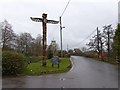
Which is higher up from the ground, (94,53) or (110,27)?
(110,27)

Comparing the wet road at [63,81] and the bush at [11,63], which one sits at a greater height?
the bush at [11,63]

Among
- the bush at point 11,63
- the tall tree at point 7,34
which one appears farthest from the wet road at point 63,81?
the tall tree at point 7,34

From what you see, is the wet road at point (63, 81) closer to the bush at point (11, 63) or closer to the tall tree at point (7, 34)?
the bush at point (11, 63)

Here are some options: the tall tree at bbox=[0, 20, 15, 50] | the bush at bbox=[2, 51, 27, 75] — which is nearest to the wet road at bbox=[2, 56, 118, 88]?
the bush at bbox=[2, 51, 27, 75]

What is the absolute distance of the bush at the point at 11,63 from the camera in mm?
Result: 18344

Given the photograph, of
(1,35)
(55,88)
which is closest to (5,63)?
(55,88)

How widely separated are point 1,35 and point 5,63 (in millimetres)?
33389

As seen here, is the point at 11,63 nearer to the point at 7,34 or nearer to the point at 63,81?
the point at 63,81

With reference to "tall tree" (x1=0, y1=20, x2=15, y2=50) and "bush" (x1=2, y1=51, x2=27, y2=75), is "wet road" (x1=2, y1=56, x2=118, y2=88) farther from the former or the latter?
"tall tree" (x1=0, y1=20, x2=15, y2=50)

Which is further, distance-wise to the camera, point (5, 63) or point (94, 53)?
point (94, 53)

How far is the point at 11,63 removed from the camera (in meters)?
18.6

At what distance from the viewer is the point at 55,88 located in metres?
12.2

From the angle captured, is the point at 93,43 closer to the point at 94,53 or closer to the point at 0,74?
the point at 94,53

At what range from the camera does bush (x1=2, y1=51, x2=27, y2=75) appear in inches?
722
